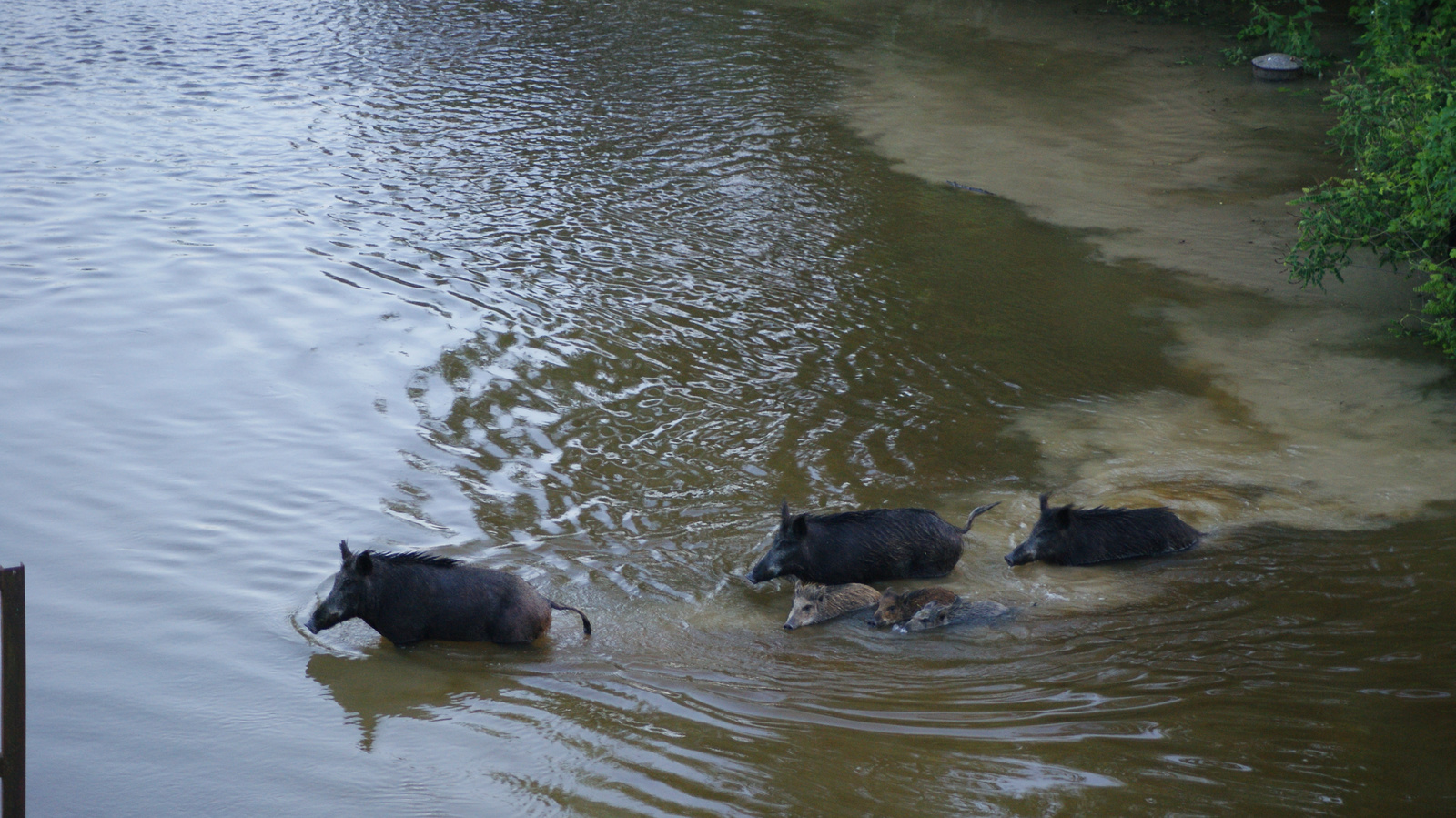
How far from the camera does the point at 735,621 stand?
593 cm

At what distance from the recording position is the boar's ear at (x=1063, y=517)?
636 centimetres

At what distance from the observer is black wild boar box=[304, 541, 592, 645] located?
18.4 ft

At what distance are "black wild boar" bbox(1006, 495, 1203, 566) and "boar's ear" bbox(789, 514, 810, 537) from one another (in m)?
1.19

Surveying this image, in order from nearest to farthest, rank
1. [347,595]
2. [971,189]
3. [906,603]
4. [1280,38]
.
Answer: [347,595] → [906,603] → [971,189] → [1280,38]

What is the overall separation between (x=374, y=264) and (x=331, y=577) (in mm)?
5539

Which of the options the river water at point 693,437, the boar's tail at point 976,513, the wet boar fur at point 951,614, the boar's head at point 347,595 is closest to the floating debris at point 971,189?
the river water at point 693,437

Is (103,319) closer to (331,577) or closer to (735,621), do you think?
(331,577)

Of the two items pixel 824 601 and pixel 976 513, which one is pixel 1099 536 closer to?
pixel 976 513

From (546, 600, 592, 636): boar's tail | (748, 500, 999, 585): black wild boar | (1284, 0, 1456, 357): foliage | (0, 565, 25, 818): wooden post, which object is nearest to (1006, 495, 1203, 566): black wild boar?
(748, 500, 999, 585): black wild boar

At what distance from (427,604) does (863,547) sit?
2.38 meters

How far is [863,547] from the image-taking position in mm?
6410

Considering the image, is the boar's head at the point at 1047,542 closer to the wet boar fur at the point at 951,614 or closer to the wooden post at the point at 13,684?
the wet boar fur at the point at 951,614

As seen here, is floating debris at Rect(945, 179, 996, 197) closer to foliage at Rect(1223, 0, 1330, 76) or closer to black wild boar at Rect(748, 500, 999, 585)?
foliage at Rect(1223, 0, 1330, 76)

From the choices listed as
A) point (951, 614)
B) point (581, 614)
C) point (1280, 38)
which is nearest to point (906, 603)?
point (951, 614)
